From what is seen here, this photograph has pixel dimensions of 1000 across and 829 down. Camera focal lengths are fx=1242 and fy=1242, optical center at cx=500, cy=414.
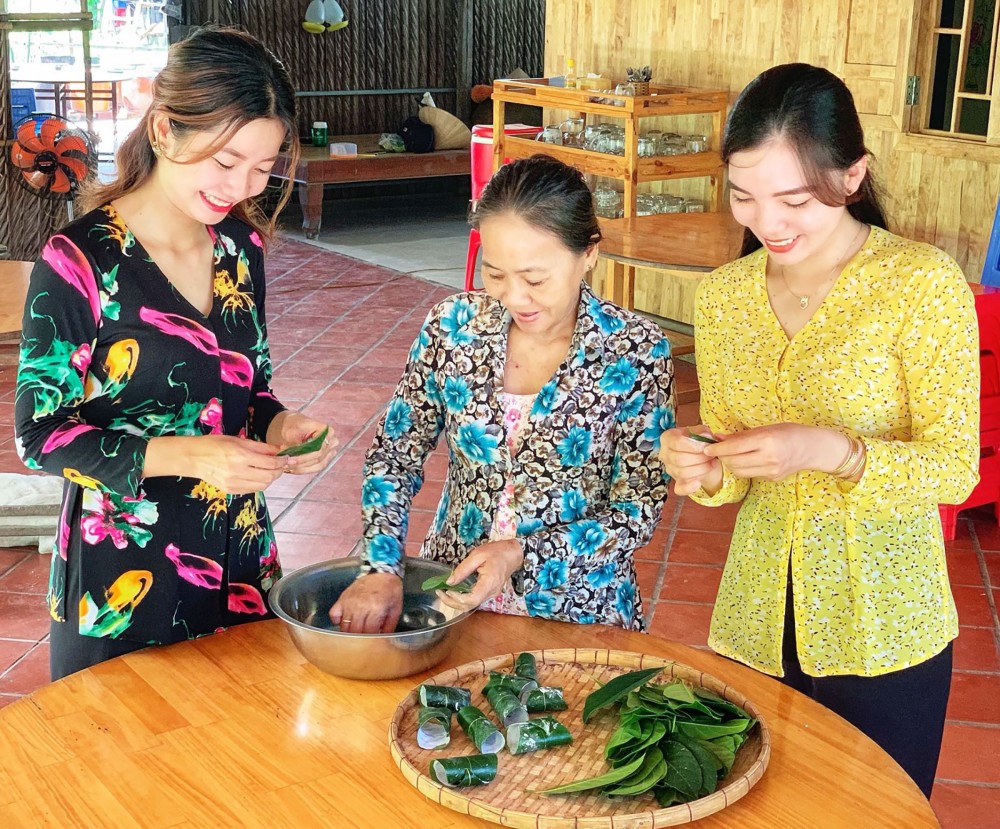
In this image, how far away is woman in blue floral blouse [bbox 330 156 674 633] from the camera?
1970mm

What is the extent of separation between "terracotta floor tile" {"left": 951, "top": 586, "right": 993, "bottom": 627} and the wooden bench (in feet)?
22.1

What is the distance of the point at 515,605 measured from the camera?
78.6 inches

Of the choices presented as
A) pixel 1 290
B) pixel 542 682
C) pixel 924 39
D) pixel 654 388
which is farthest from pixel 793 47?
pixel 542 682

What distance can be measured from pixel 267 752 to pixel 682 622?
2357 mm

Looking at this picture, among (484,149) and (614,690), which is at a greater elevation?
(484,149)

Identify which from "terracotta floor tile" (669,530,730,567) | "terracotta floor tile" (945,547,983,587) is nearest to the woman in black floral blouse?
"terracotta floor tile" (669,530,730,567)

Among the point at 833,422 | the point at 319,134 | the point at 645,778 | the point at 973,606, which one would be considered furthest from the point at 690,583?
the point at 319,134

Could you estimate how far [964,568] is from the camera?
4195 mm

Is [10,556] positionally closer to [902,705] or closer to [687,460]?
[687,460]

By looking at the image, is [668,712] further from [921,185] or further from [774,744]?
[921,185]

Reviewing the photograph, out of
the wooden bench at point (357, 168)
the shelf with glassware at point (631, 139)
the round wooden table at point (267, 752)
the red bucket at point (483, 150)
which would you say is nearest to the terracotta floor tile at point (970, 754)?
the round wooden table at point (267, 752)

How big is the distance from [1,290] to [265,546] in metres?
3.11

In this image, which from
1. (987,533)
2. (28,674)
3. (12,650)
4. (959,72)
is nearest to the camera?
(28,674)

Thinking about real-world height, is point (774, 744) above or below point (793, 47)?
below
